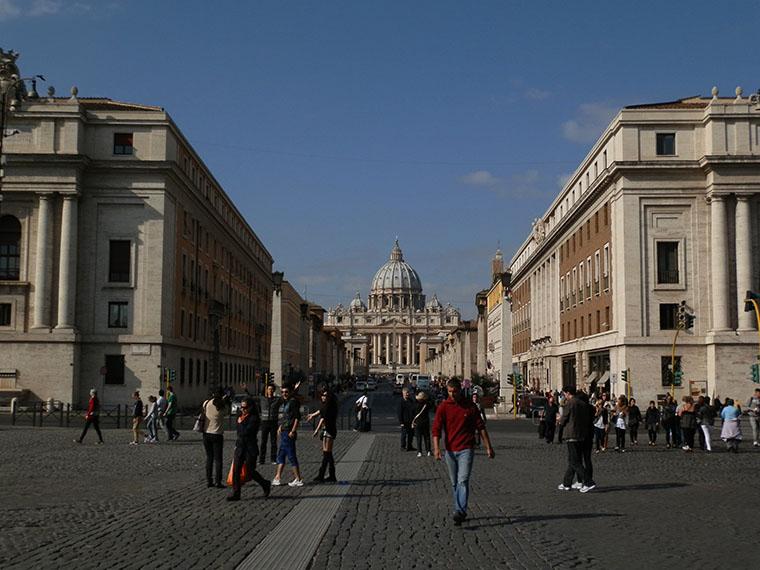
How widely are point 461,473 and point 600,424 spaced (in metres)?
14.9

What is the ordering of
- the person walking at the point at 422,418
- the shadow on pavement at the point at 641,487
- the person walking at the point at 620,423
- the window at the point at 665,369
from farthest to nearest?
the window at the point at 665,369 < the person walking at the point at 620,423 < the person walking at the point at 422,418 < the shadow on pavement at the point at 641,487

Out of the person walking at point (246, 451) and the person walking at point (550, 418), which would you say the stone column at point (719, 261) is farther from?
the person walking at point (246, 451)

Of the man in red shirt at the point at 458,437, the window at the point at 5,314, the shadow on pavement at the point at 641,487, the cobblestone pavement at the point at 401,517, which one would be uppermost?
the window at the point at 5,314

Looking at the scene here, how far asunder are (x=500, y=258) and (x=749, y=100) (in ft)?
272

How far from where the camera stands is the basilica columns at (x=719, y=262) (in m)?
45.5

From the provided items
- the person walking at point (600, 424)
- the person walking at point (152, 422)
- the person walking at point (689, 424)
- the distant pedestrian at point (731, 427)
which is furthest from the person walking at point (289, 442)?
the person walking at point (689, 424)

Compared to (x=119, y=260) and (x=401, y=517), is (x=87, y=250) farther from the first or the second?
(x=401, y=517)

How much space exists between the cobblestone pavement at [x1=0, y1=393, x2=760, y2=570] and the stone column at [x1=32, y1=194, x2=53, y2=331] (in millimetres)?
26926

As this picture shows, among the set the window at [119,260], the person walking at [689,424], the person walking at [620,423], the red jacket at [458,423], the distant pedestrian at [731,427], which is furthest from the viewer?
the window at [119,260]

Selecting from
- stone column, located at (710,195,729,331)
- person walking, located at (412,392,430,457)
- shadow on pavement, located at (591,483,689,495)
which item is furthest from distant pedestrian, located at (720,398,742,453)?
stone column, located at (710,195,729,331)

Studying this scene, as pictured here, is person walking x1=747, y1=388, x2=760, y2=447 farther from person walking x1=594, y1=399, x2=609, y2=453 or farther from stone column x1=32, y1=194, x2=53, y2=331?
stone column x1=32, y1=194, x2=53, y2=331

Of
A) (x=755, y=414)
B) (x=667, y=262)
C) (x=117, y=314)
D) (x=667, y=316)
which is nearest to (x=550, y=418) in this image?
(x=755, y=414)

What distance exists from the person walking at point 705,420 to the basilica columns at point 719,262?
1815cm

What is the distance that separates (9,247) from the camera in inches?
1884
